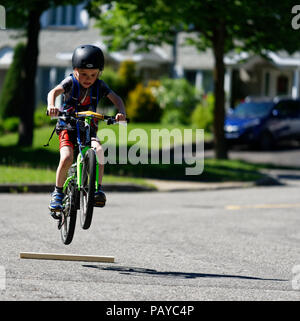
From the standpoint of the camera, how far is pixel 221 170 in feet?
65.8

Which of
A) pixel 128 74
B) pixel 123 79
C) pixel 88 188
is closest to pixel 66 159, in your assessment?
pixel 88 188

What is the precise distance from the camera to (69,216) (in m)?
7.26

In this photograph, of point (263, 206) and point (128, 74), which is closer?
point (263, 206)

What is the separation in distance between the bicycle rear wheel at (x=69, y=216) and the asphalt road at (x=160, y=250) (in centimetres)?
31

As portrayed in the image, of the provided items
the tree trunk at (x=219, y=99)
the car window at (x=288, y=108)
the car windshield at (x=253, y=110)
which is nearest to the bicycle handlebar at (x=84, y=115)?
the tree trunk at (x=219, y=99)

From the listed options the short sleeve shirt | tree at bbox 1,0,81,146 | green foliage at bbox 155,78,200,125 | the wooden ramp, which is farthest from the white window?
the wooden ramp

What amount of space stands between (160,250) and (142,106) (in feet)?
88.0

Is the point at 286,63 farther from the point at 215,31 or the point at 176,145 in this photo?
the point at 215,31

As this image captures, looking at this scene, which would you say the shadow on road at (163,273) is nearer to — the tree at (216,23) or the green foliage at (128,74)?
the tree at (216,23)

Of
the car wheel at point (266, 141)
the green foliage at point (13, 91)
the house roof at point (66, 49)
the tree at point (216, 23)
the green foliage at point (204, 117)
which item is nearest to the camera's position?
the tree at point (216, 23)

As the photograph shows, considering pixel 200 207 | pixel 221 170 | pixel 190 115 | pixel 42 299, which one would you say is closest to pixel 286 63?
pixel 190 115

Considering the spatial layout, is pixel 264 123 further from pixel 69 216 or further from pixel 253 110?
pixel 69 216

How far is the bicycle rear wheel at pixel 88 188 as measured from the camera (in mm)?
6902

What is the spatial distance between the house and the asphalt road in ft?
89.1
